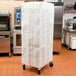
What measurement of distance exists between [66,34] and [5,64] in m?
2.99

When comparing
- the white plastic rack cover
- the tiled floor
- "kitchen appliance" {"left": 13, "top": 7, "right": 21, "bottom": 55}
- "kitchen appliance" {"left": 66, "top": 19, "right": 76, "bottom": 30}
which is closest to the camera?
the white plastic rack cover

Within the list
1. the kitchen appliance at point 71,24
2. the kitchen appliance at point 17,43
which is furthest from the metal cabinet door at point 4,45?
the kitchen appliance at point 71,24

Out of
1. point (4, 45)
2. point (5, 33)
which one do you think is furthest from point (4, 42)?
point (5, 33)

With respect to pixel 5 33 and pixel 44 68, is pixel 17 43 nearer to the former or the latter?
pixel 5 33

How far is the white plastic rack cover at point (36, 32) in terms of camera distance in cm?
317

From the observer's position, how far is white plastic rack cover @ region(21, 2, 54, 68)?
10.4 ft

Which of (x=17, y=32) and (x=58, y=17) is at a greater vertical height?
(x=58, y=17)

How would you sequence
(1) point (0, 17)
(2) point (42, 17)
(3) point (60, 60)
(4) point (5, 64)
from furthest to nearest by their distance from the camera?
1. (1) point (0, 17)
2. (3) point (60, 60)
3. (4) point (5, 64)
4. (2) point (42, 17)

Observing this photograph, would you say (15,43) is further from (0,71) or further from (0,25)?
(0,71)

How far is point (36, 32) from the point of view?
321cm

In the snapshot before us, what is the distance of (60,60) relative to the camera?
430 centimetres

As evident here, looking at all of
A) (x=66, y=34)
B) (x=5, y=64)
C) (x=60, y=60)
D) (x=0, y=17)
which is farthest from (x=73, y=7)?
(x=5, y=64)

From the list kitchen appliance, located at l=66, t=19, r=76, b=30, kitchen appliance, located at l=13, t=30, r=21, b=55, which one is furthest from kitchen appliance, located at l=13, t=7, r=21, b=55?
kitchen appliance, located at l=66, t=19, r=76, b=30

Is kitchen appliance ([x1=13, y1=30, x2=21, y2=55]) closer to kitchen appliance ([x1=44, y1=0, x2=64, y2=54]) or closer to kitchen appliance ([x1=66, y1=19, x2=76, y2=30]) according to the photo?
kitchen appliance ([x1=44, y1=0, x2=64, y2=54])
